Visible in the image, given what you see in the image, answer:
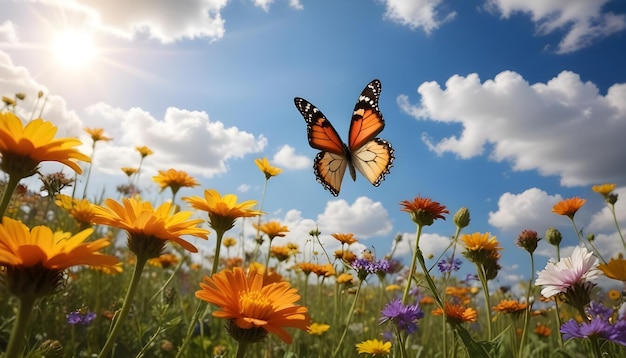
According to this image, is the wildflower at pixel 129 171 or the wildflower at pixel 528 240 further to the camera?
the wildflower at pixel 129 171

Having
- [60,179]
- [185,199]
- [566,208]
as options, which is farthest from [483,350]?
[60,179]

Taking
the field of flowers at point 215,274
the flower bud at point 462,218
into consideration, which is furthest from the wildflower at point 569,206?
the flower bud at point 462,218

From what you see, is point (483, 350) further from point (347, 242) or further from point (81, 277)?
point (81, 277)

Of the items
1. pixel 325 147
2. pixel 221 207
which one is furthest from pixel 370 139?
pixel 221 207

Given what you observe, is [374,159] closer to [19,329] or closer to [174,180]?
[174,180]

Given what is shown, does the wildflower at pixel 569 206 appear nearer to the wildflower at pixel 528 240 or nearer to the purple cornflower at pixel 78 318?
the wildflower at pixel 528 240
